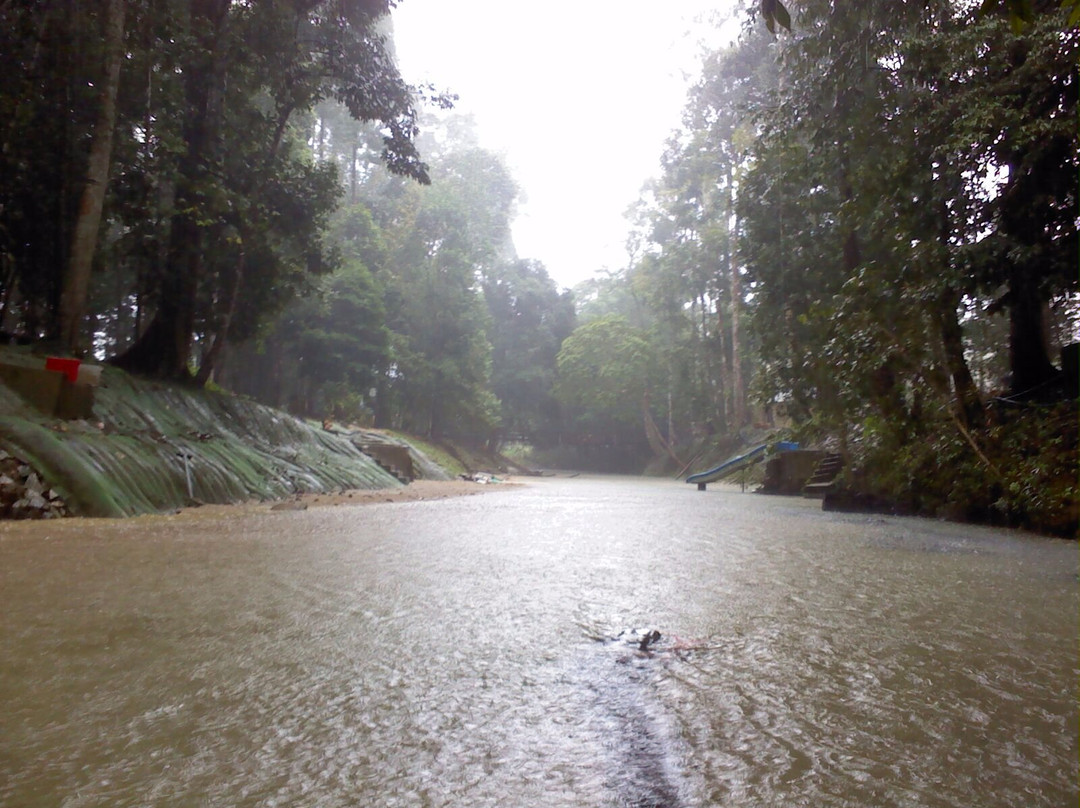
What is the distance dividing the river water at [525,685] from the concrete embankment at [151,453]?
1892mm

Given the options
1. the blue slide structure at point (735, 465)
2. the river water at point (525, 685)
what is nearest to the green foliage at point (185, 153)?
the river water at point (525, 685)

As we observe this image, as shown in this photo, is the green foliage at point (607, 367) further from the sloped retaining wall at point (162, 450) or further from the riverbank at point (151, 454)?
the sloped retaining wall at point (162, 450)

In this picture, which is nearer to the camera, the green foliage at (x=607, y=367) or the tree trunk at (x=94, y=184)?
the tree trunk at (x=94, y=184)

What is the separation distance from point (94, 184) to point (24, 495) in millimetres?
3636

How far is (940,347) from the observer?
6.92m

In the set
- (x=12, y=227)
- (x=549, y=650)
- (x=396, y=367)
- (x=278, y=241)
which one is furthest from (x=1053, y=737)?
(x=396, y=367)

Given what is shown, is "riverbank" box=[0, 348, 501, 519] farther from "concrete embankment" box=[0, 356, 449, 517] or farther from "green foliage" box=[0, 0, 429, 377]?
"green foliage" box=[0, 0, 429, 377]

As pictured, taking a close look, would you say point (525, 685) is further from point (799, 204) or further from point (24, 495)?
point (799, 204)

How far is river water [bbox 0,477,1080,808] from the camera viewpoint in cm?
103

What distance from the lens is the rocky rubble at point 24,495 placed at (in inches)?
175

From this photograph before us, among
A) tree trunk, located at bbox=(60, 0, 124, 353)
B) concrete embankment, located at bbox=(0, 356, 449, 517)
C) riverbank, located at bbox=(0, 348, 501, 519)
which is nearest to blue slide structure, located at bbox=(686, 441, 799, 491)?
riverbank, located at bbox=(0, 348, 501, 519)

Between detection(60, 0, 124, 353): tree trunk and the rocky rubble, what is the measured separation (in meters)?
2.57

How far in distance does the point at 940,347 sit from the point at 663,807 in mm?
7093

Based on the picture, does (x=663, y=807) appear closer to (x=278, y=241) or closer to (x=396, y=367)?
(x=278, y=241)
